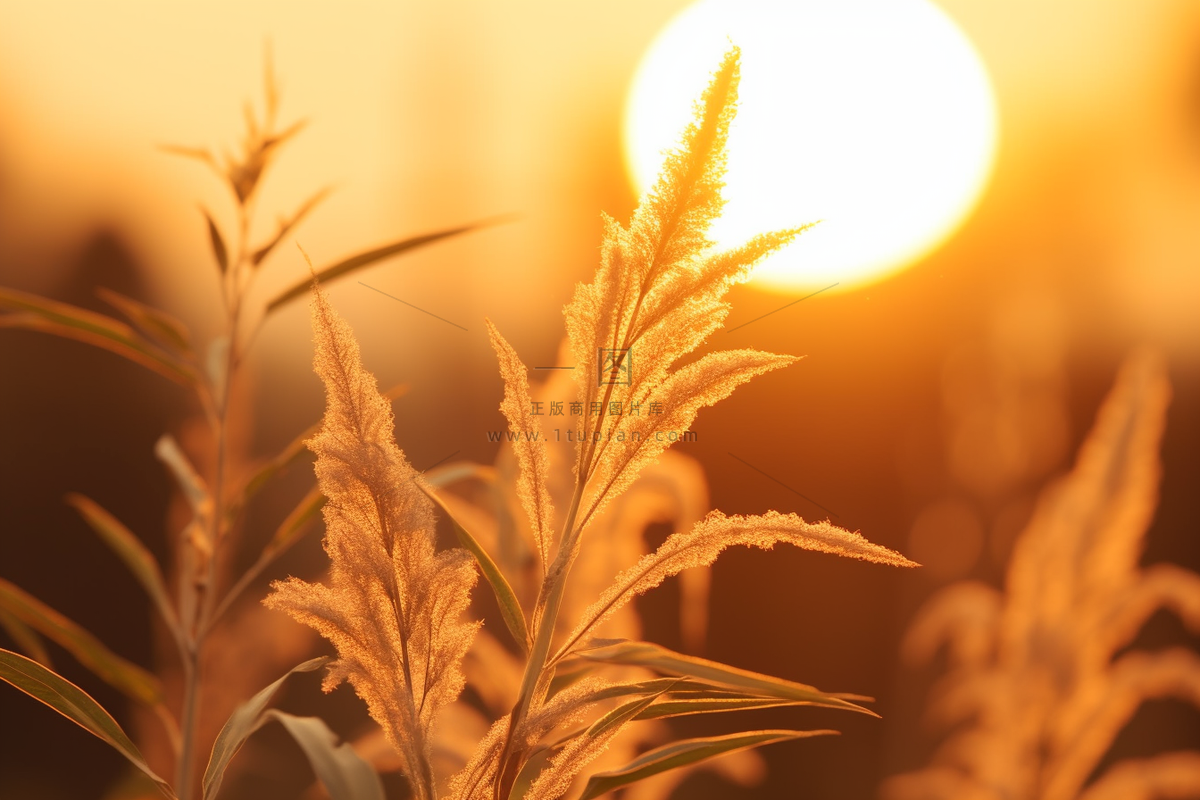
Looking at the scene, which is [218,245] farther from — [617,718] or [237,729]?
[617,718]

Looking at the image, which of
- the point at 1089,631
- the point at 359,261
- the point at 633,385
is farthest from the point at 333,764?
the point at 1089,631

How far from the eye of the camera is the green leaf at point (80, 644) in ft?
2.68

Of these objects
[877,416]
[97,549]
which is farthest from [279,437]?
[877,416]

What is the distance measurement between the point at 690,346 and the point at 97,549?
23.6 feet

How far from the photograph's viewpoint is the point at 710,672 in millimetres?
496

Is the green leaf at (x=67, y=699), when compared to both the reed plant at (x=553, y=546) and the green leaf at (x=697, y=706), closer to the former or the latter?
the reed plant at (x=553, y=546)

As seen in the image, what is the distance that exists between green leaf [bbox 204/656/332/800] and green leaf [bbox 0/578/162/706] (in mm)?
411

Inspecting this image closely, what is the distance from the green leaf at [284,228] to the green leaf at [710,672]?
603 mm

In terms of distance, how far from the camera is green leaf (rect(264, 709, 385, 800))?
491 millimetres

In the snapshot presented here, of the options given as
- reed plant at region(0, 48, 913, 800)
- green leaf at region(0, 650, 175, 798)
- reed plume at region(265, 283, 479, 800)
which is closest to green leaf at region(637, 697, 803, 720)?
reed plant at region(0, 48, 913, 800)

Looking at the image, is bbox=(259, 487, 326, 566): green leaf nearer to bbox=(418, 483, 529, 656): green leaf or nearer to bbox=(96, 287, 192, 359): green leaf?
bbox=(96, 287, 192, 359): green leaf

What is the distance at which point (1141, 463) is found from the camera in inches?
63.9

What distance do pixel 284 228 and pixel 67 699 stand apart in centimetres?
52

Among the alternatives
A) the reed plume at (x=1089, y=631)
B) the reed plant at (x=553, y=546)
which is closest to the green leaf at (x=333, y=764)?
the reed plant at (x=553, y=546)
